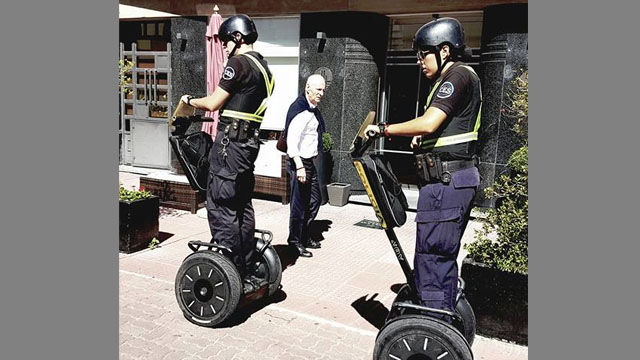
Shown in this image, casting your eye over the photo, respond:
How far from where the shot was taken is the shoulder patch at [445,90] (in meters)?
3.39

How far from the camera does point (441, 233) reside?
3494 mm

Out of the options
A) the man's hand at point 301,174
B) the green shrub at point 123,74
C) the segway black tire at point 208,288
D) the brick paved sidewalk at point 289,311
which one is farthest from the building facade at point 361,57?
the segway black tire at point 208,288

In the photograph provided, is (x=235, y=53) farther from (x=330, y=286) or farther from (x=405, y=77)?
(x=405, y=77)

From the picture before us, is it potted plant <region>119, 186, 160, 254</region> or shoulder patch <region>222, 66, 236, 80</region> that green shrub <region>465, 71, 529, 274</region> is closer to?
shoulder patch <region>222, 66, 236, 80</region>

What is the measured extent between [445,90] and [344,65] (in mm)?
6399

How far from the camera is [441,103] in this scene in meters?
3.39

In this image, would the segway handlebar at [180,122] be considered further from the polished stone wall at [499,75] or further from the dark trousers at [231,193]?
the polished stone wall at [499,75]

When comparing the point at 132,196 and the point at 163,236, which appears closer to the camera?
the point at 132,196

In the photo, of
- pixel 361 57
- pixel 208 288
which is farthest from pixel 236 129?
pixel 361 57

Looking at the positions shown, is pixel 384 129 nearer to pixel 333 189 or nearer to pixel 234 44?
pixel 234 44

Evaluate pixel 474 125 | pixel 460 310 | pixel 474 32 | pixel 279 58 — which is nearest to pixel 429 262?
pixel 460 310

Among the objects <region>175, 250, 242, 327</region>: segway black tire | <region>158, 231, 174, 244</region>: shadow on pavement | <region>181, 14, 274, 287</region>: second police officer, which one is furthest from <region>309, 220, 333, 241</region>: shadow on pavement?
<region>175, 250, 242, 327</region>: segway black tire

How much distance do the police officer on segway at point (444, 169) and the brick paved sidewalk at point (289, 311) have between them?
951mm

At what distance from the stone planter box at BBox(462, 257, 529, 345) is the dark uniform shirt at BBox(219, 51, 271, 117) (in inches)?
88.6
